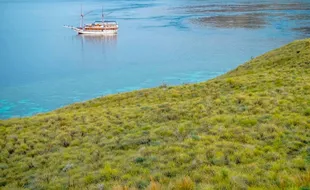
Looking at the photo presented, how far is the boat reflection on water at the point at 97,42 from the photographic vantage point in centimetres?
6799

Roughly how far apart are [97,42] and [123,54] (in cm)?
1869

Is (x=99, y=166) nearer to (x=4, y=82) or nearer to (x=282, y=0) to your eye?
(x=4, y=82)

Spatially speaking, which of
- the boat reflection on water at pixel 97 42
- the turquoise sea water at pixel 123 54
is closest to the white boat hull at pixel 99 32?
the boat reflection on water at pixel 97 42

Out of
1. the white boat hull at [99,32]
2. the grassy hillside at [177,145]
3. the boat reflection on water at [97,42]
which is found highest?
the grassy hillside at [177,145]

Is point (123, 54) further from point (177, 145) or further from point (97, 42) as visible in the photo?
point (177, 145)

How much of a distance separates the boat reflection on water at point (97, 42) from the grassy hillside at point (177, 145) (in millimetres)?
49635

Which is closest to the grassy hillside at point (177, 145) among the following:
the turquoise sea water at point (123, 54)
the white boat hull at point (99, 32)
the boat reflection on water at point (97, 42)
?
the turquoise sea water at point (123, 54)

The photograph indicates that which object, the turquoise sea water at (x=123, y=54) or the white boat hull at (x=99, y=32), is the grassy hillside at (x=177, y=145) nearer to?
the turquoise sea water at (x=123, y=54)

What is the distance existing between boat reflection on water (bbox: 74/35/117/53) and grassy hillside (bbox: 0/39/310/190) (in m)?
49.6

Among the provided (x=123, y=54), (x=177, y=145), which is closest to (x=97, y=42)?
(x=123, y=54)

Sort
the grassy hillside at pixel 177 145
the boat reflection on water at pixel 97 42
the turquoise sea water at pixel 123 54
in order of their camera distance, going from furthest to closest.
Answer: the boat reflection on water at pixel 97 42
the turquoise sea water at pixel 123 54
the grassy hillside at pixel 177 145

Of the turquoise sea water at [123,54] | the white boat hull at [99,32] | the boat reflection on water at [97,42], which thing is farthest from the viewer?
the white boat hull at [99,32]

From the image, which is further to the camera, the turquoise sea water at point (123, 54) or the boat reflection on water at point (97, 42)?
the boat reflection on water at point (97, 42)

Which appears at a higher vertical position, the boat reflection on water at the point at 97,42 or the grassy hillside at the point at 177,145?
A: the grassy hillside at the point at 177,145
